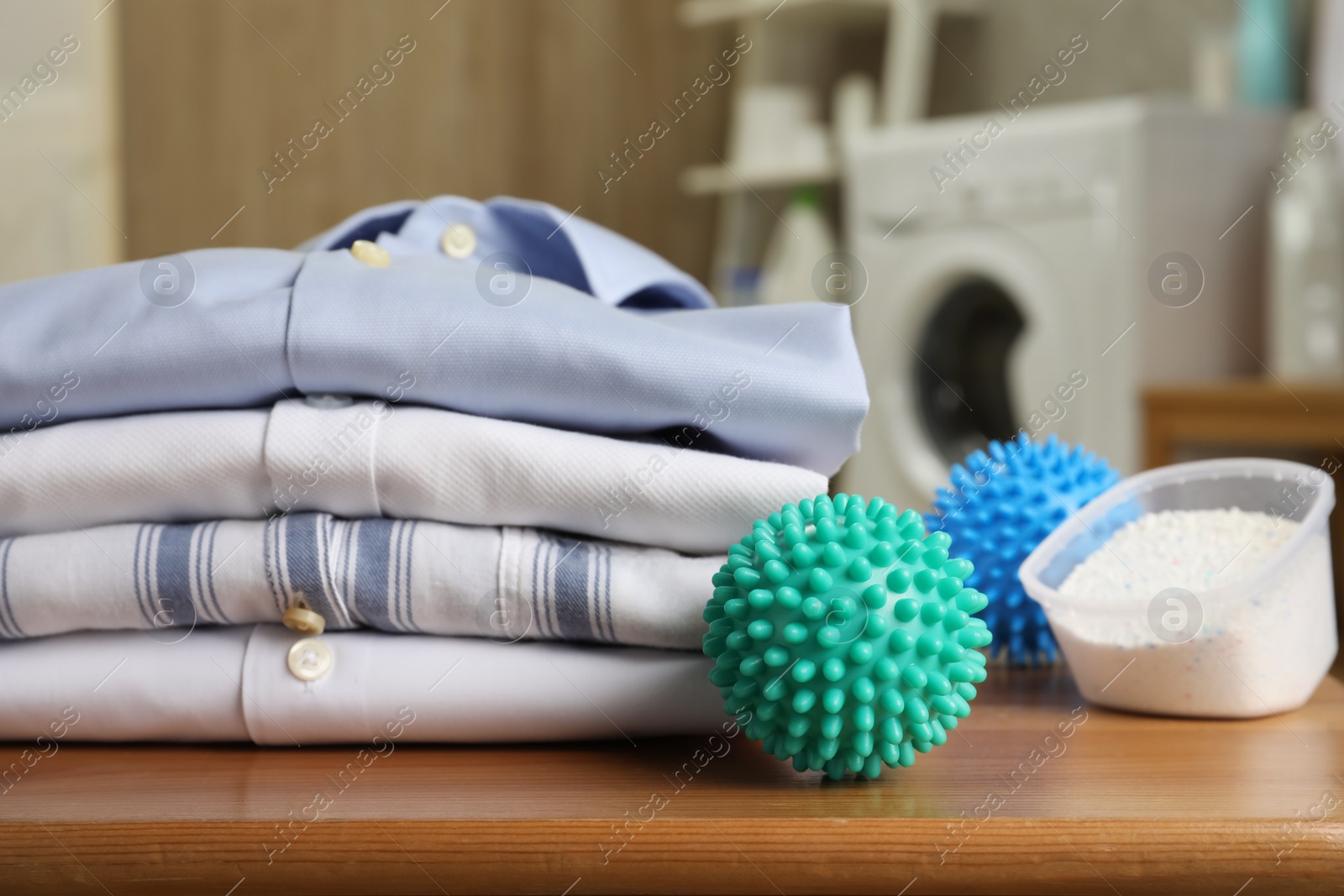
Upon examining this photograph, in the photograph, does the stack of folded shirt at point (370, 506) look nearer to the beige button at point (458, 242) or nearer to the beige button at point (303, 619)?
the beige button at point (303, 619)

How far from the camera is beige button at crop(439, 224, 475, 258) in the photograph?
0.64m

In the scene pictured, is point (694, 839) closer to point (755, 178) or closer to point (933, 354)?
point (933, 354)

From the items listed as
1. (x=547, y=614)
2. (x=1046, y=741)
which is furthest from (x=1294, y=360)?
(x=547, y=614)

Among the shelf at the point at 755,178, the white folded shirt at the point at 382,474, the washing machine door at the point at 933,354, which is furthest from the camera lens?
the shelf at the point at 755,178

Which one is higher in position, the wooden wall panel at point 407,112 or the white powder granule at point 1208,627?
the wooden wall panel at point 407,112

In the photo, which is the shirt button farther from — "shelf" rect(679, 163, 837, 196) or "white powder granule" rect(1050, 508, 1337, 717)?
"shelf" rect(679, 163, 837, 196)

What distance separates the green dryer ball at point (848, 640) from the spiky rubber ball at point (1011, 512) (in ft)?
0.64

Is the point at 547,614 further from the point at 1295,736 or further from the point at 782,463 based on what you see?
the point at 1295,736

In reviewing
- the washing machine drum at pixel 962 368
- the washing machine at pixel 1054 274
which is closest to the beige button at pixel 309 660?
the washing machine at pixel 1054 274

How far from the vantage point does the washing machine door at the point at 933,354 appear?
2.25 metres

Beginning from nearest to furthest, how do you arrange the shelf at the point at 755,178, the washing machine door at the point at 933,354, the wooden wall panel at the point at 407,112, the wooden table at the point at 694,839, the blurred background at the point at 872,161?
the wooden table at the point at 694,839 < the blurred background at the point at 872,161 < the washing machine door at the point at 933,354 < the wooden wall panel at the point at 407,112 < the shelf at the point at 755,178

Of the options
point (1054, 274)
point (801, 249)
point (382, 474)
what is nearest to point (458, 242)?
point (382, 474)

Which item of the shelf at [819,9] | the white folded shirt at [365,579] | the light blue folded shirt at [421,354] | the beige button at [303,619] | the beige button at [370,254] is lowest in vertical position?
the beige button at [303,619]

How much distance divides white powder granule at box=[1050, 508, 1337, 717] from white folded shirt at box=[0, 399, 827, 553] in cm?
17
